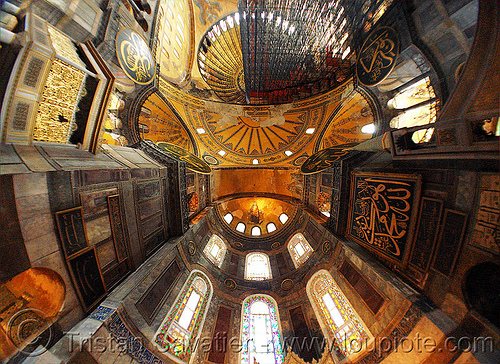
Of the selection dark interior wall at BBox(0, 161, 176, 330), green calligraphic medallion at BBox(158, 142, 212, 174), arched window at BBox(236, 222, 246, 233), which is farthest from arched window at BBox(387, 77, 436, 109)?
arched window at BBox(236, 222, 246, 233)

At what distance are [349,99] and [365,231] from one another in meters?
5.31

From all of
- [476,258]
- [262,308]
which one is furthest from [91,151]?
[262,308]

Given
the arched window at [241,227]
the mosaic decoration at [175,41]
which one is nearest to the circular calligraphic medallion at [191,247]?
the arched window at [241,227]

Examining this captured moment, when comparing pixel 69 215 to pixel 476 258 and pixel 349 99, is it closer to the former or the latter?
pixel 476 258

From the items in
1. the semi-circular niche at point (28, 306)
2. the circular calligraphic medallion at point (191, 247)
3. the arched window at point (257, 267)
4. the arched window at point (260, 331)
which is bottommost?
the arched window at point (260, 331)

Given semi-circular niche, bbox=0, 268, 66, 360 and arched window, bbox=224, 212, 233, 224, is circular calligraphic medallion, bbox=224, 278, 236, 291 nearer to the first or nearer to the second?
arched window, bbox=224, 212, 233, 224

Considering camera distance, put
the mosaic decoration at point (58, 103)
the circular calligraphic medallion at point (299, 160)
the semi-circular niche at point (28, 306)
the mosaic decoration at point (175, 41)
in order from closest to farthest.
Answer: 1. the semi-circular niche at point (28, 306)
2. the mosaic decoration at point (58, 103)
3. the mosaic decoration at point (175, 41)
4. the circular calligraphic medallion at point (299, 160)

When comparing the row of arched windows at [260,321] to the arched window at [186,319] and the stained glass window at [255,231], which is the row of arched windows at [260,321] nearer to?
the arched window at [186,319]

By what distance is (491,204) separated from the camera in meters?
2.53

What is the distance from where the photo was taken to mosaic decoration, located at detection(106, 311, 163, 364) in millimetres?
3242

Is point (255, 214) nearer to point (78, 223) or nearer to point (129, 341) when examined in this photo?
point (129, 341)

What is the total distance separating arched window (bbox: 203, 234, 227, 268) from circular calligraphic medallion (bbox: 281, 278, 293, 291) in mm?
3431

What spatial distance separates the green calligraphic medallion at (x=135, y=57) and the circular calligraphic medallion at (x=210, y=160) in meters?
5.01

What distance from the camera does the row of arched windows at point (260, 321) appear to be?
4551 millimetres
